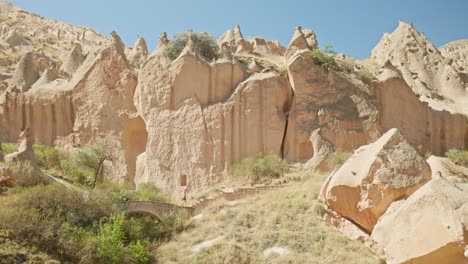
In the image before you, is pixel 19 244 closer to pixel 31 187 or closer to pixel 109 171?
pixel 31 187

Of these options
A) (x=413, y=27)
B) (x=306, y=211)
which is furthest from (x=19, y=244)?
(x=413, y=27)

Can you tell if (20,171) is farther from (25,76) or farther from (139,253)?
(25,76)

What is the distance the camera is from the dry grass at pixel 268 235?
18.8 metres

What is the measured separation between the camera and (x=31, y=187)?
21031mm

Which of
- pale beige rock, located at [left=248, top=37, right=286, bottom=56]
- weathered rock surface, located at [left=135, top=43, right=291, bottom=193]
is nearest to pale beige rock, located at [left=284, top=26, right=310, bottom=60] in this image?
weathered rock surface, located at [left=135, top=43, right=291, bottom=193]

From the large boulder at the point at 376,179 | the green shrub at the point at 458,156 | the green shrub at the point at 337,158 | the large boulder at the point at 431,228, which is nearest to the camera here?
the large boulder at the point at 431,228

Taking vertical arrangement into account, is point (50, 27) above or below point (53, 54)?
above

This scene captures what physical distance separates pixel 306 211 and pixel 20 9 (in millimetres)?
67840

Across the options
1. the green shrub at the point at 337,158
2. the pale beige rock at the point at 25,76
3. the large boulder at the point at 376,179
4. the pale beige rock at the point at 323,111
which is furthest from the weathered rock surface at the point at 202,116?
the large boulder at the point at 376,179

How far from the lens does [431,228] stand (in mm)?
15219

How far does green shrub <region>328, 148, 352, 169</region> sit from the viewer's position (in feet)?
84.5

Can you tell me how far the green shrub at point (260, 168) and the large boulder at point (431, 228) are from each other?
9.31 m

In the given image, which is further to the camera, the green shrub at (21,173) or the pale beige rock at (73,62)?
the pale beige rock at (73,62)

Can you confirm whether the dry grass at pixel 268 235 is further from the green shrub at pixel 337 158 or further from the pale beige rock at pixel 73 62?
the pale beige rock at pixel 73 62
